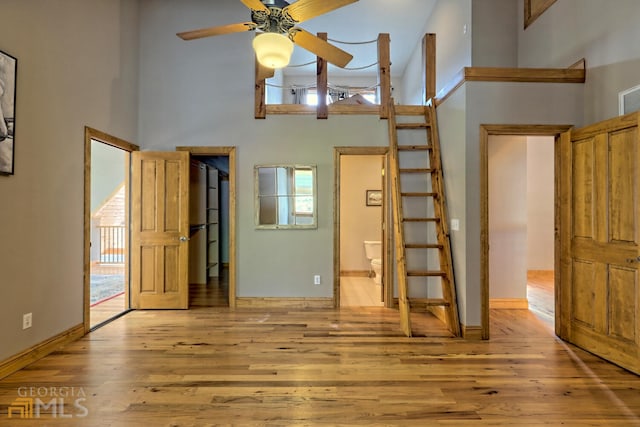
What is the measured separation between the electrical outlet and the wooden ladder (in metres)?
3.45

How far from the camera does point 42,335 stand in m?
2.95

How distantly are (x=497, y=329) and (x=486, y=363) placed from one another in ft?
3.19

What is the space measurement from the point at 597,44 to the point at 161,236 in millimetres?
5255

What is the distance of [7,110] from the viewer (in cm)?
260

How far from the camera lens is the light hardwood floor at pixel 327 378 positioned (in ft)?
6.86

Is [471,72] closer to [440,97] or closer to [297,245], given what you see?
[440,97]

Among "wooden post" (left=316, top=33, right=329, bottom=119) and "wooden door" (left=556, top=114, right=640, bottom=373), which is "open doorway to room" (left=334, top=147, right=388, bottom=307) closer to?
"wooden post" (left=316, top=33, right=329, bottom=119)

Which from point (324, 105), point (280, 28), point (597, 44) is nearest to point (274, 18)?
point (280, 28)

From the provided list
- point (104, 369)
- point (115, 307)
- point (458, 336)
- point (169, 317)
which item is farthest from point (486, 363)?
point (115, 307)

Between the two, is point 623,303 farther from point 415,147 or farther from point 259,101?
point 259,101

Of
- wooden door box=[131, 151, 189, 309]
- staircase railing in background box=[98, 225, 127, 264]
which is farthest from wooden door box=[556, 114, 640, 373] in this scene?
staircase railing in background box=[98, 225, 127, 264]

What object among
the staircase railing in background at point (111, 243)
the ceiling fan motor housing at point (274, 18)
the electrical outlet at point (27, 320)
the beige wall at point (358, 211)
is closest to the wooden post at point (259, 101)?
the ceiling fan motor housing at point (274, 18)

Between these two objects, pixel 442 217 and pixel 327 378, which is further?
pixel 442 217

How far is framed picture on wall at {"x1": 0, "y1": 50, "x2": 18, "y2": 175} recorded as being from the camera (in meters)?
2.55
